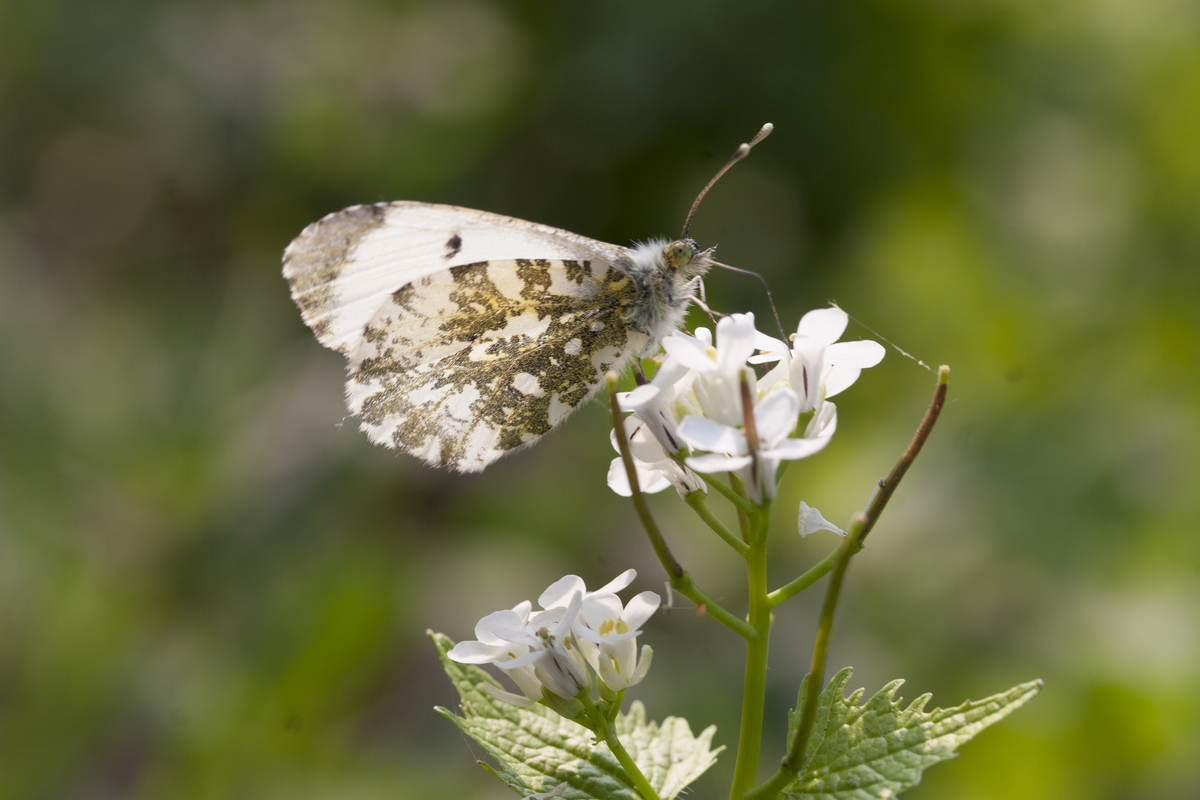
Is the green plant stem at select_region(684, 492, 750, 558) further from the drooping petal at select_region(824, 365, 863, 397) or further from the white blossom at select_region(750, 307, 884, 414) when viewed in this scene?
the drooping petal at select_region(824, 365, 863, 397)

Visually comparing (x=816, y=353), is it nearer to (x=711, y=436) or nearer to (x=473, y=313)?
(x=711, y=436)

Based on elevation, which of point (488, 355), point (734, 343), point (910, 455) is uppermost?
point (488, 355)

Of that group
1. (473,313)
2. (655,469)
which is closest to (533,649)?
(655,469)

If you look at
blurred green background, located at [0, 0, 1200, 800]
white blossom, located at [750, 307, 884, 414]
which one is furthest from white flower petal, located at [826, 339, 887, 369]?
blurred green background, located at [0, 0, 1200, 800]

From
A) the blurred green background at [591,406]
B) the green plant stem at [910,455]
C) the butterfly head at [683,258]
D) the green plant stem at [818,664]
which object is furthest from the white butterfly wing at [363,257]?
the blurred green background at [591,406]

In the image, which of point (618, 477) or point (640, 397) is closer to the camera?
point (640, 397)
